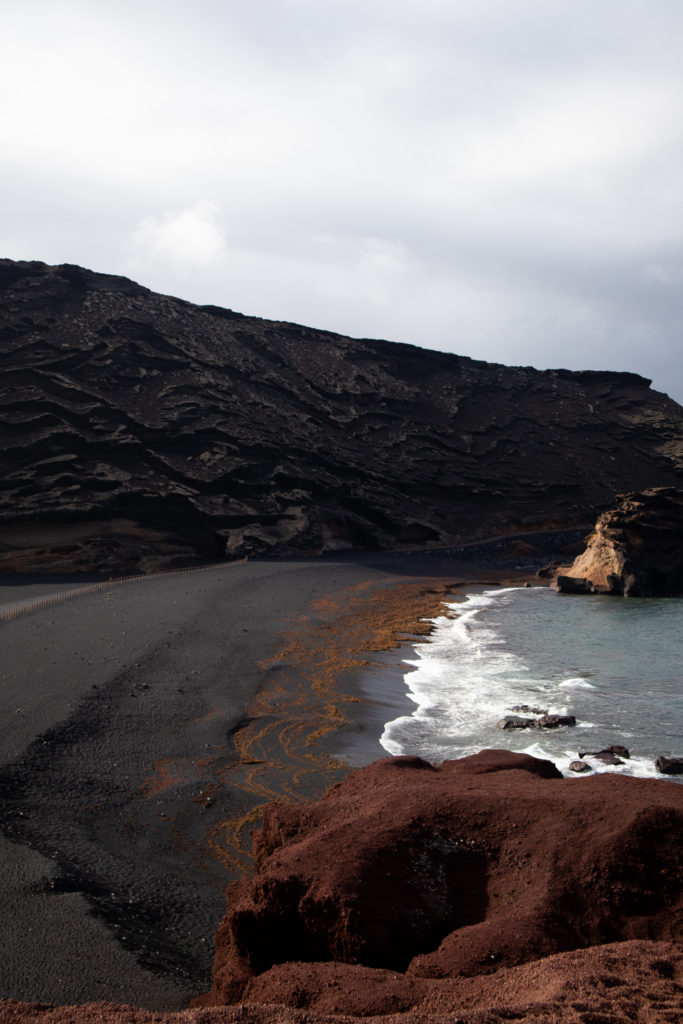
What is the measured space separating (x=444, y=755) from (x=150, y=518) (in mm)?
35185

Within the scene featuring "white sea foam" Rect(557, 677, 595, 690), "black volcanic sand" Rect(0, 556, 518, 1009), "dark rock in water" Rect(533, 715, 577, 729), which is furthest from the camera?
"white sea foam" Rect(557, 677, 595, 690)

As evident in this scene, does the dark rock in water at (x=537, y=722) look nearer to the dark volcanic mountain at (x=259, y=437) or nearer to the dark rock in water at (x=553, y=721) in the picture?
the dark rock in water at (x=553, y=721)

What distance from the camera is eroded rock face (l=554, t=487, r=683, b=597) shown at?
39.0 m

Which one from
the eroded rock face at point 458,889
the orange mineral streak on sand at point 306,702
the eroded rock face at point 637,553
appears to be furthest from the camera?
the eroded rock face at point 637,553

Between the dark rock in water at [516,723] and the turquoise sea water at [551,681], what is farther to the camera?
the dark rock in water at [516,723]

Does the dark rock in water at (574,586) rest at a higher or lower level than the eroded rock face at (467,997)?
lower

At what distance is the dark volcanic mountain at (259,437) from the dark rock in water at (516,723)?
30.9 meters

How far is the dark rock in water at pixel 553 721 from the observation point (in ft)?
49.2

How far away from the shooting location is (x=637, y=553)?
39719 millimetres

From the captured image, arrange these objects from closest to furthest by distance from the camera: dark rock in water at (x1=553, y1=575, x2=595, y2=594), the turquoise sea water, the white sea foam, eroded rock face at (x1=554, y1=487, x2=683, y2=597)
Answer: the turquoise sea water → the white sea foam → eroded rock face at (x1=554, y1=487, x2=683, y2=597) → dark rock in water at (x1=553, y1=575, x2=595, y2=594)

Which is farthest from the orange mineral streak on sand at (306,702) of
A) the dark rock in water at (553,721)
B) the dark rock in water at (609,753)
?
the dark rock in water at (609,753)

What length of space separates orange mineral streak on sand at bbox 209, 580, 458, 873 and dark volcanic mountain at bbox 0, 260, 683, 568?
18.1 m

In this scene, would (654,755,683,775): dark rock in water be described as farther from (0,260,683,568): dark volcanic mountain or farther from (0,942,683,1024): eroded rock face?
(0,260,683,568): dark volcanic mountain

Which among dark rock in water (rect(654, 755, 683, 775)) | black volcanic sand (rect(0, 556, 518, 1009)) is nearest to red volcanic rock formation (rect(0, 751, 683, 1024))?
black volcanic sand (rect(0, 556, 518, 1009))
